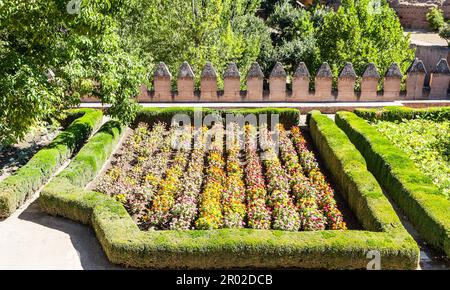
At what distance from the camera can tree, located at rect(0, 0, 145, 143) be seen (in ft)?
40.1

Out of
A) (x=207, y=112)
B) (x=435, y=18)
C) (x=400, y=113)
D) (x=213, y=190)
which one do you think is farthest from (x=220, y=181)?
(x=435, y=18)

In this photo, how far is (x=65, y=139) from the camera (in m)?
15.1

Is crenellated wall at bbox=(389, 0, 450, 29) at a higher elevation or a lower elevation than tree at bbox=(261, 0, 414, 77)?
higher

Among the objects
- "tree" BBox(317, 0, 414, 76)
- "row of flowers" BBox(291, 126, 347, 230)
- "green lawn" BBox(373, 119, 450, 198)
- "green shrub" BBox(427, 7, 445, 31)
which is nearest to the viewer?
"row of flowers" BBox(291, 126, 347, 230)

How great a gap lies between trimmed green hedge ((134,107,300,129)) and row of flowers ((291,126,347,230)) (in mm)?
918

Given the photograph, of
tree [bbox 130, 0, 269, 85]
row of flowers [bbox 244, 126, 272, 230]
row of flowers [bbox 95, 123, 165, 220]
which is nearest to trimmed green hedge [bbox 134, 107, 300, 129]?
row of flowers [bbox 95, 123, 165, 220]

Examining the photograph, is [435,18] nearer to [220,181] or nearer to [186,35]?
[186,35]

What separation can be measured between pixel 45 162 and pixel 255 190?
17.8 ft

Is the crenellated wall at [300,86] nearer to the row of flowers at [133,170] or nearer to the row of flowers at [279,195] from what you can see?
the row of flowers at [133,170]

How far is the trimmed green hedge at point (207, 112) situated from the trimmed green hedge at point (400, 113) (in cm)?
222

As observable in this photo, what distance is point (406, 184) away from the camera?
39.8 feet

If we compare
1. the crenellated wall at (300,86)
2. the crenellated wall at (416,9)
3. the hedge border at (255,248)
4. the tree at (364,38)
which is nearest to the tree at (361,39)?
the tree at (364,38)

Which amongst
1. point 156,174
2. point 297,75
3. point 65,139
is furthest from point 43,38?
point 297,75

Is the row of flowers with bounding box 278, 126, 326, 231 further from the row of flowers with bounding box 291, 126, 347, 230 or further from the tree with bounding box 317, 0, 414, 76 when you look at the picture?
the tree with bounding box 317, 0, 414, 76
